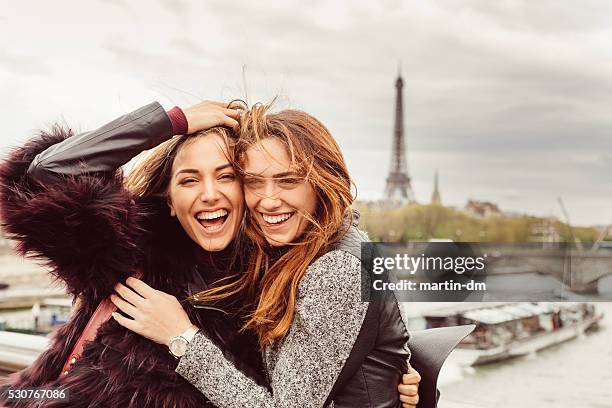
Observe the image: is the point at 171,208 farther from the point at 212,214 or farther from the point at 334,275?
the point at 334,275

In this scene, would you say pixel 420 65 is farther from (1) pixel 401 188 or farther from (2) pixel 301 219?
(2) pixel 301 219

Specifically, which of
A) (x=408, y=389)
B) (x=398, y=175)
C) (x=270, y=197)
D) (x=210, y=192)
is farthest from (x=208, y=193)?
(x=398, y=175)

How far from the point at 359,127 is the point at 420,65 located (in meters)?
6.96

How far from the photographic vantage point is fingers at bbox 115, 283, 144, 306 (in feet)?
3.85

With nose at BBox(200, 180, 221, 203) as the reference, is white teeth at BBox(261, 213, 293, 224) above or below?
below

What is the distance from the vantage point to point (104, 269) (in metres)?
1.21

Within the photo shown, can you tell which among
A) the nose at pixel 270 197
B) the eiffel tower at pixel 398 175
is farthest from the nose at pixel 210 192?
the eiffel tower at pixel 398 175

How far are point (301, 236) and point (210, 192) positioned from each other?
0.61 ft

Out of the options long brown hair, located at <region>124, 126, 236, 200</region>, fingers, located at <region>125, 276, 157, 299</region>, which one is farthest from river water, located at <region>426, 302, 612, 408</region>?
fingers, located at <region>125, 276, 157, 299</region>

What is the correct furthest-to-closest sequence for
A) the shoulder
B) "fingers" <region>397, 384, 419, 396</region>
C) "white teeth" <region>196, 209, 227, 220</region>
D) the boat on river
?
the boat on river < "white teeth" <region>196, 209, 227, 220</region> < "fingers" <region>397, 384, 419, 396</region> < the shoulder

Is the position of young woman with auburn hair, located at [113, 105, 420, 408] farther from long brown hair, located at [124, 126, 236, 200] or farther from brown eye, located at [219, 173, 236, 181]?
long brown hair, located at [124, 126, 236, 200]

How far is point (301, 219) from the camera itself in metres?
1.16

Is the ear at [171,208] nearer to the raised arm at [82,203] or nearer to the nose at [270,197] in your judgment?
the raised arm at [82,203]

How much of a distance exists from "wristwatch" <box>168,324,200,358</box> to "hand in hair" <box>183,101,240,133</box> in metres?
0.37
